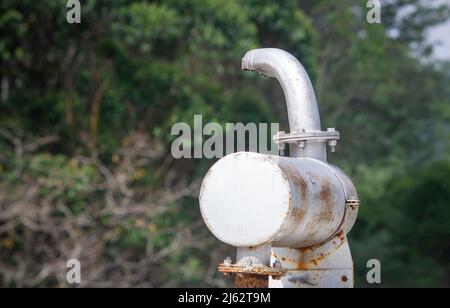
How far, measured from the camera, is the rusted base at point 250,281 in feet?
9.64

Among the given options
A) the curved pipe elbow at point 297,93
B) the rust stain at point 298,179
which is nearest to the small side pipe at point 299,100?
the curved pipe elbow at point 297,93

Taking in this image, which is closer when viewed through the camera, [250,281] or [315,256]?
[250,281]

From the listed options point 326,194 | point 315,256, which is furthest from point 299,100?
point 315,256

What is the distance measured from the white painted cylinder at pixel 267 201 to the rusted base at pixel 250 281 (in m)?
0.12

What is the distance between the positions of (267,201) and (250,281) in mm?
306

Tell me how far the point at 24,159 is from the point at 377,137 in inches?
482

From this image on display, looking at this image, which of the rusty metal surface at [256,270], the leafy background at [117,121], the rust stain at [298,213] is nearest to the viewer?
the rust stain at [298,213]

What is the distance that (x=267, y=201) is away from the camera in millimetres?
2805

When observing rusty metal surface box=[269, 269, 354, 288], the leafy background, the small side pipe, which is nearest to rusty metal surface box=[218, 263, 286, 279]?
rusty metal surface box=[269, 269, 354, 288]

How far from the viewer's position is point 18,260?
1011 cm

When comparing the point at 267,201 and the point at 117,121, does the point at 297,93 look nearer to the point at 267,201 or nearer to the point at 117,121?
the point at 267,201

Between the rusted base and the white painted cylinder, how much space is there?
0.12m

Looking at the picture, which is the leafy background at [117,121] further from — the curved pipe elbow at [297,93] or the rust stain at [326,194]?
the rust stain at [326,194]
